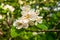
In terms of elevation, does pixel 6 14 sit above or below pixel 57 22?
above

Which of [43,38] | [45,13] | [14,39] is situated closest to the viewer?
[14,39]

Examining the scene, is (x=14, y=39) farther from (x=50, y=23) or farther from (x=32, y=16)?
(x=50, y=23)

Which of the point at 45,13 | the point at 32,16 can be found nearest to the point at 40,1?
the point at 45,13

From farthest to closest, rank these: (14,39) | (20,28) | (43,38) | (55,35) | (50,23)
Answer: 1. (50,23)
2. (55,35)
3. (43,38)
4. (14,39)
5. (20,28)

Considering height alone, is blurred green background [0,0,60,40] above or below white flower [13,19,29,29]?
below

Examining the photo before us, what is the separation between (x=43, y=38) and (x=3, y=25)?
33cm

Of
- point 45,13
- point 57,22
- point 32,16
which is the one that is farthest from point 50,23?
point 32,16

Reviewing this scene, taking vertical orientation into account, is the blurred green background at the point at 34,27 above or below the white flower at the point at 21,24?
below

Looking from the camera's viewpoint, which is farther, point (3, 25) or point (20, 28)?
point (3, 25)

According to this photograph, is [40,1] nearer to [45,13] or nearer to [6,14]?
[45,13]

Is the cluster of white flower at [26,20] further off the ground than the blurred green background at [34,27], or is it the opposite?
the cluster of white flower at [26,20]

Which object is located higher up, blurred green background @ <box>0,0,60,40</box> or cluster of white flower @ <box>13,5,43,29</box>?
cluster of white flower @ <box>13,5,43,29</box>

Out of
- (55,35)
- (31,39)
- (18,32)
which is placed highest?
(18,32)

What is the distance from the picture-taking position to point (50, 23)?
228 centimetres
